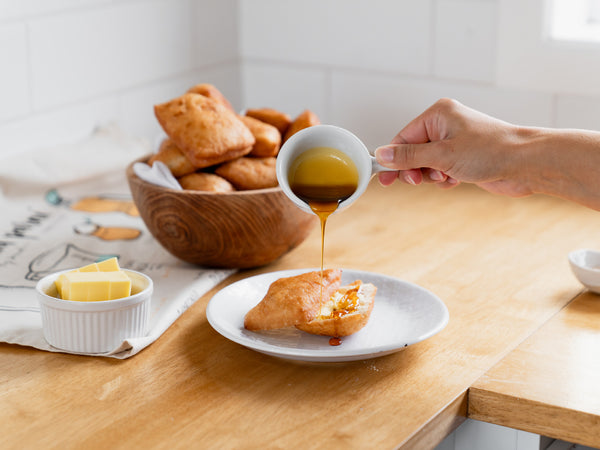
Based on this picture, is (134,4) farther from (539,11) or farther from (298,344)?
(298,344)

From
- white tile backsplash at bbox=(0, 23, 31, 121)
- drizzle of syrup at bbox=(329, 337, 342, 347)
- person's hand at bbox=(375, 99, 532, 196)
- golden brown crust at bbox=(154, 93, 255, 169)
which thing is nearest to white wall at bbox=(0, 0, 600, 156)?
white tile backsplash at bbox=(0, 23, 31, 121)

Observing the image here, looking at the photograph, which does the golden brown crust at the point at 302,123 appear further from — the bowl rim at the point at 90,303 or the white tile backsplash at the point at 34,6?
the white tile backsplash at the point at 34,6

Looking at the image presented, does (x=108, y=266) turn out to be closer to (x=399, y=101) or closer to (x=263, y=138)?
(x=263, y=138)

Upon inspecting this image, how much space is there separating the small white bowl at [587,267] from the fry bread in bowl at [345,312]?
1.02ft

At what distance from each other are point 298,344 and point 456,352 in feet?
0.64

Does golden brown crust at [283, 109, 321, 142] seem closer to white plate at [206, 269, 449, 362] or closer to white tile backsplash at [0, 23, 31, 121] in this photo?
white plate at [206, 269, 449, 362]

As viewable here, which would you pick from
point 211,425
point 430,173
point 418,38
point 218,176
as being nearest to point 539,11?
point 418,38

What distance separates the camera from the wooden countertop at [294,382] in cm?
86

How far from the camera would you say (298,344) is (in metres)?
1.02

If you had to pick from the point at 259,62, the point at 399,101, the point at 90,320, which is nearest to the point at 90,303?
the point at 90,320

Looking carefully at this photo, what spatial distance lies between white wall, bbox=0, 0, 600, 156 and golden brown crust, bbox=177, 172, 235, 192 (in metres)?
0.54

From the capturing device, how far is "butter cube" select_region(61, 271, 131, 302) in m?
1.00

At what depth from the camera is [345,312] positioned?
3.46ft

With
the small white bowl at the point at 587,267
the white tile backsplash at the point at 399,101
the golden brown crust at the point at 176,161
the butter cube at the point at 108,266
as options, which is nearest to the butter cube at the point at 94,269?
the butter cube at the point at 108,266
